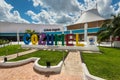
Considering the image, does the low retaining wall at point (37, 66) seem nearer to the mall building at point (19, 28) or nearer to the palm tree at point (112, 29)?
the palm tree at point (112, 29)

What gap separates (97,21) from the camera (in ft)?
142

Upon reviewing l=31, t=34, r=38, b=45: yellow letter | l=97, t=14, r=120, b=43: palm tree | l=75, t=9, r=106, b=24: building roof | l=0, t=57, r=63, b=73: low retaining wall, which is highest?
l=75, t=9, r=106, b=24: building roof

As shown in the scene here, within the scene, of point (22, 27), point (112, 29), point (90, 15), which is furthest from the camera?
point (22, 27)

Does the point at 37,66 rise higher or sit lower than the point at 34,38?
lower

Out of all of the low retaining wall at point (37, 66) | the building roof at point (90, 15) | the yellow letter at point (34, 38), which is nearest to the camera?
the low retaining wall at point (37, 66)

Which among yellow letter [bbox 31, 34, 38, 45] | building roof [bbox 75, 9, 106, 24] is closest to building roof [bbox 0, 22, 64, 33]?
building roof [bbox 75, 9, 106, 24]

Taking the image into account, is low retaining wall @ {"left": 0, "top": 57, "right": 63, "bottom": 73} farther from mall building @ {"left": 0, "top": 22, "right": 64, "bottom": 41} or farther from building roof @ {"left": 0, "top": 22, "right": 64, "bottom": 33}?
building roof @ {"left": 0, "top": 22, "right": 64, "bottom": 33}

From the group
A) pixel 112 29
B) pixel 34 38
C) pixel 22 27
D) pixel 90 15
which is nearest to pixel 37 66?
pixel 34 38

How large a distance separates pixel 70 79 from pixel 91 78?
5.28ft

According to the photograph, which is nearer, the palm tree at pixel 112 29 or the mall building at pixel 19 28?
the palm tree at pixel 112 29

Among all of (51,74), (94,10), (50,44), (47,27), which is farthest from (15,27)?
(51,74)

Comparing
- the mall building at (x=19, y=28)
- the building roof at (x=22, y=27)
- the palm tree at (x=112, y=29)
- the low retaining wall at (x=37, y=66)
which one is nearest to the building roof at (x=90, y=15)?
the mall building at (x=19, y=28)

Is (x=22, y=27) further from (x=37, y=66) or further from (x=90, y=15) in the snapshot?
(x=37, y=66)

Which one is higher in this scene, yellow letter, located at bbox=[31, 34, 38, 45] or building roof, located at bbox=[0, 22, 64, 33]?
building roof, located at bbox=[0, 22, 64, 33]
